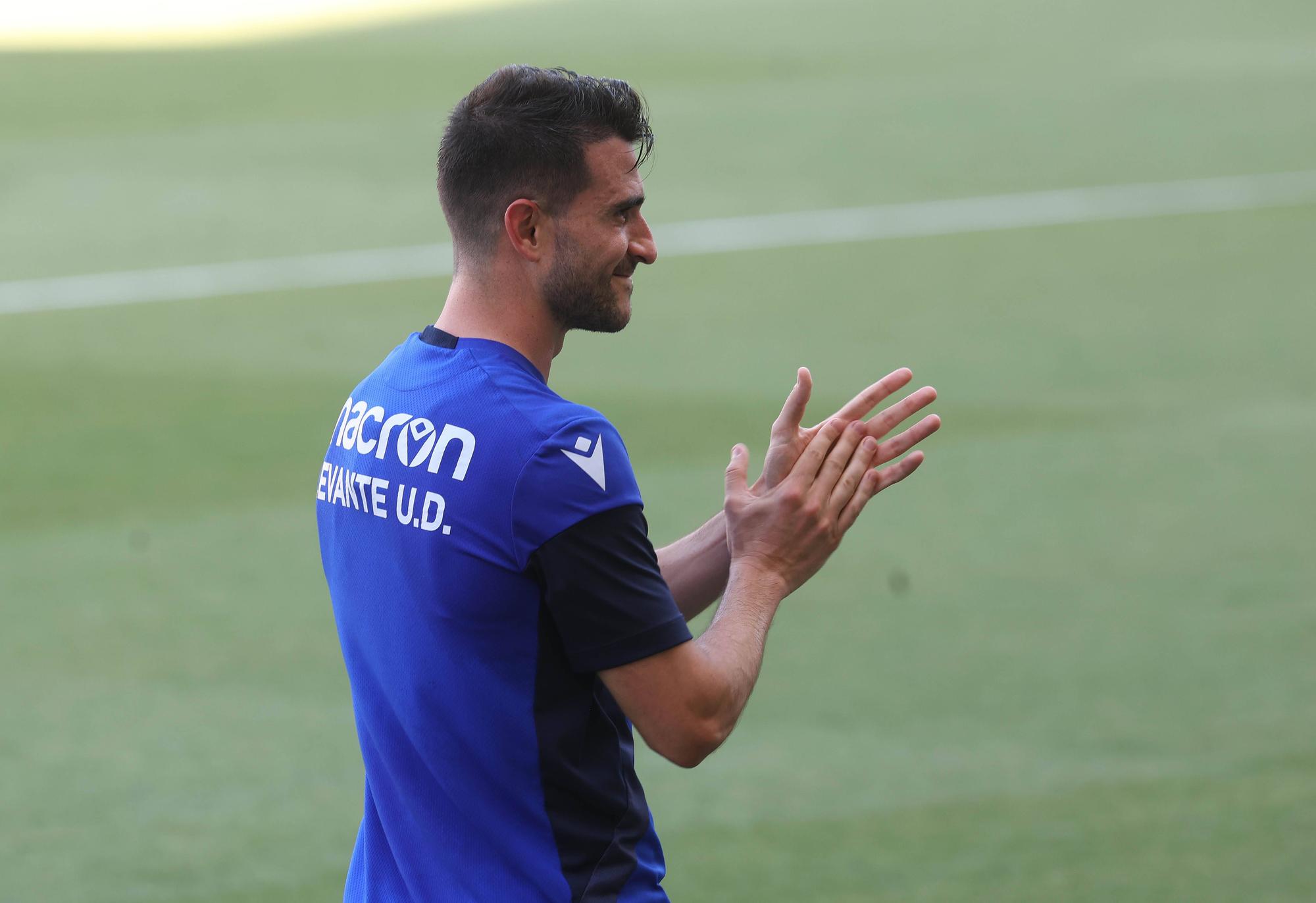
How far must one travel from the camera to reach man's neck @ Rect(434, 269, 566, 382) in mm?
3100

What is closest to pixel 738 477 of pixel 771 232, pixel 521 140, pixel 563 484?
pixel 563 484

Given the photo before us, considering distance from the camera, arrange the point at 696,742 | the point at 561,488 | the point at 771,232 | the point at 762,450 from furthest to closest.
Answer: the point at 771,232 → the point at 762,450 → the point at 696,742 → the point at 561,488

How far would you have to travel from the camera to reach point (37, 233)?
12828 millimetres

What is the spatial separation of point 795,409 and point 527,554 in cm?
76

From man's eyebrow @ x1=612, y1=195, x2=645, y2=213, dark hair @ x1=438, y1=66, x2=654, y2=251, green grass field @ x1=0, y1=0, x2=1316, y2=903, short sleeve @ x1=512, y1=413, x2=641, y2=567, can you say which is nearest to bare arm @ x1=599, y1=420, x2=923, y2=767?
short sleeve @ x1=512, y1=413, x2=641, y2=567

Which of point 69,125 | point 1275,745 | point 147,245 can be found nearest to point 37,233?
point 147,245

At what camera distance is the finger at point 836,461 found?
3246mm

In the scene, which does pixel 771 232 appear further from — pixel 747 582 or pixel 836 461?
pixel 747 582

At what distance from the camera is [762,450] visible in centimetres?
885

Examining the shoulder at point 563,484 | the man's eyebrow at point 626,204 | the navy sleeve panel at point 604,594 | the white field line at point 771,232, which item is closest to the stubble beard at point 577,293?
the man's eyebrow at point 626,204

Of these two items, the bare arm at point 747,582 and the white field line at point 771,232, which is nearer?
the bare arm at point 747,582

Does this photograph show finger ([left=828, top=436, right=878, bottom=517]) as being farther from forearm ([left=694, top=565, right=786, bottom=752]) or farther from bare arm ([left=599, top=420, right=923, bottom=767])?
forearm ([left=694, top=565, right=786, bottom=752])

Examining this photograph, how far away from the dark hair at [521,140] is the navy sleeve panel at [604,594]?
618mm

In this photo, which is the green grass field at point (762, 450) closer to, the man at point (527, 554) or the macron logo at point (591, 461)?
the man at point (527, 554)
